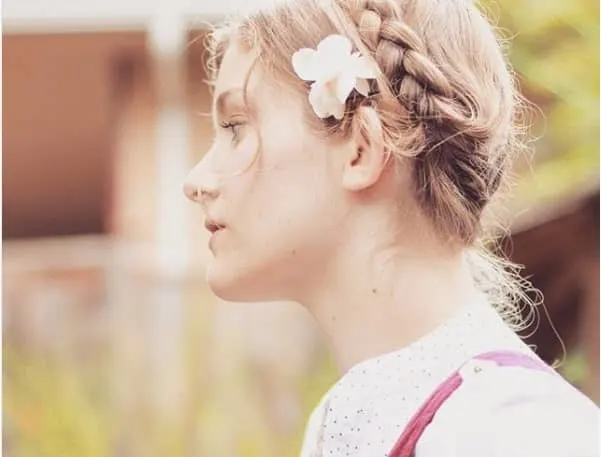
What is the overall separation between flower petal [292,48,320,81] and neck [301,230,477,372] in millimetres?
119

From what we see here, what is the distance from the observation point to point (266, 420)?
246cm

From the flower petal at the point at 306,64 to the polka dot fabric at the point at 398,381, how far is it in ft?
0.63

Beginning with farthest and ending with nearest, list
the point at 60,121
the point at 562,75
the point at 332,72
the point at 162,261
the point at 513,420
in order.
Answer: the point at 60,121 < the point at 162,261 < the point at 562,75 < the point at 332,72 < the point at 513,420

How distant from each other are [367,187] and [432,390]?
0.15 meters

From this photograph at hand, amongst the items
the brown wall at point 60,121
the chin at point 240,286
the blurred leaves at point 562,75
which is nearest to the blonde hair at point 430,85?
the chin at point 240,286

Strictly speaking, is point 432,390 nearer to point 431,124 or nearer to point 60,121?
point 431,124

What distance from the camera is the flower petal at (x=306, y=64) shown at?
935mm

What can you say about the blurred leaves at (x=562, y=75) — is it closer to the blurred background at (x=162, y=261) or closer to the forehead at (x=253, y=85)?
the blurred background at (x=162, y=261)

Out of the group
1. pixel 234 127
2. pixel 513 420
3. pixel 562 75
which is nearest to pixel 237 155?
pixel 234 127

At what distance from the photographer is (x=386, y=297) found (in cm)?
93

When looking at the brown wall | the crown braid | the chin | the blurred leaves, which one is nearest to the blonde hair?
the crown braid

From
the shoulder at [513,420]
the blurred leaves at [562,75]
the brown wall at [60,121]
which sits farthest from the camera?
the brown wall at [60,121]

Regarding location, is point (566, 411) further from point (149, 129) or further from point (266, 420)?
point (149, 129)

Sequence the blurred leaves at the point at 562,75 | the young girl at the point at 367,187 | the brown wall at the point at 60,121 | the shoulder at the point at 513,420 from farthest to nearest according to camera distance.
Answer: the brown wall at the point at 60,121, the blurred leaves at the point at 562,75, the young girl at the point at 367,187, the shoulder at the point at 513,420
